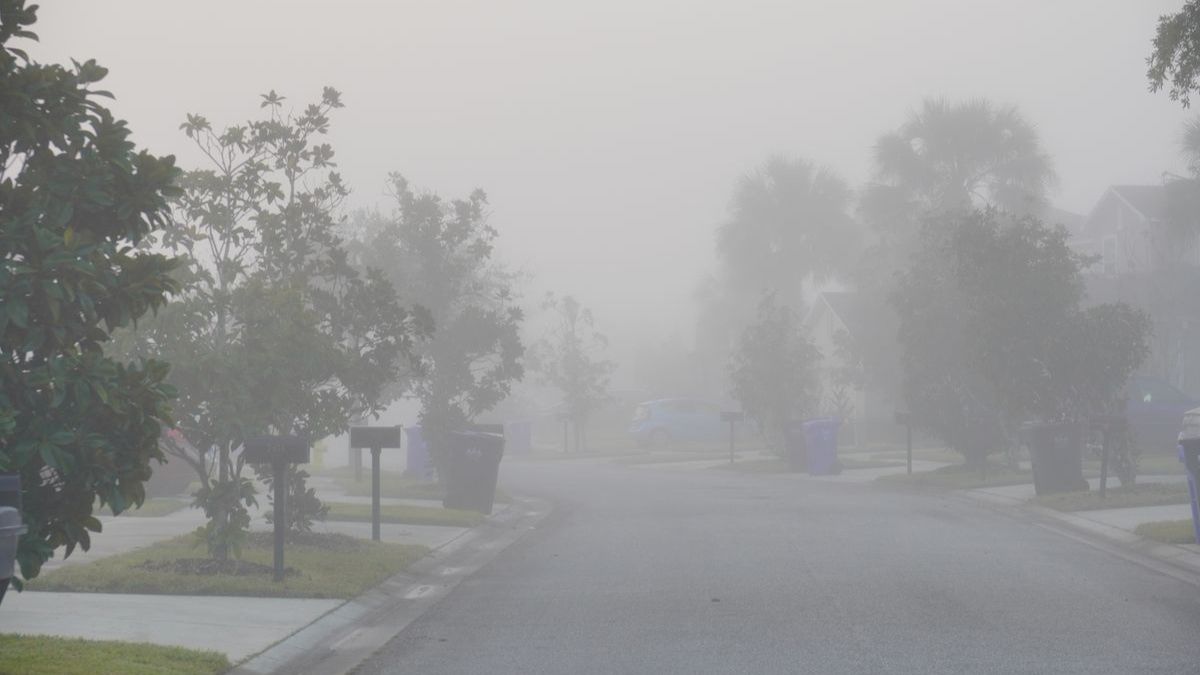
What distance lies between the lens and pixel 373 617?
12500 millimetres

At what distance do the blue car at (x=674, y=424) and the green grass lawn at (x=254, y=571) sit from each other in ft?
122

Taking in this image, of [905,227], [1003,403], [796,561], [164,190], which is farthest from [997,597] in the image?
[905,227]

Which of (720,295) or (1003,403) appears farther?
(720,295)

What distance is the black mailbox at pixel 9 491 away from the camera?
6855 millimetres

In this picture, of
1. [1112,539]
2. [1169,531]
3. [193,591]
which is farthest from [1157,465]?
[193,591]

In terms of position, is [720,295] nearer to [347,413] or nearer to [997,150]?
[997,150]

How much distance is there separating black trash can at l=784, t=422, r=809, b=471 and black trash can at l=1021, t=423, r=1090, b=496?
13923 millimetres

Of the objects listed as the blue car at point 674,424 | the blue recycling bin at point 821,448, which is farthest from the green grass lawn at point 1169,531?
the blue car at point 674,424

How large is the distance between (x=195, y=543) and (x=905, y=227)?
41905 millimetres

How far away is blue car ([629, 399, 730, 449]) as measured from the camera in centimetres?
5434

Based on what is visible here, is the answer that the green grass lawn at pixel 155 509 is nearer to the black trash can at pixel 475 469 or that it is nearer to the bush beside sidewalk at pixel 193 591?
the bush beside sidewalk at pixel 193 591

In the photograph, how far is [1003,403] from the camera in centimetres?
2659

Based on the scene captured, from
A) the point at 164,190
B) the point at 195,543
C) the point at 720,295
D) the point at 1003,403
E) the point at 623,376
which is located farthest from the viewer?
the point at 623,376

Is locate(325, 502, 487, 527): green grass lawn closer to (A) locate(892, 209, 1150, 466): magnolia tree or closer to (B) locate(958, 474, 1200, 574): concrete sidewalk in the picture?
(B) locate(958, 474, 1200, 574): concrete sidewalk
